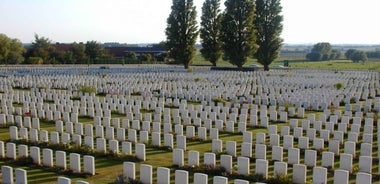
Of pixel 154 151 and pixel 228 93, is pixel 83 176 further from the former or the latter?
pixel 228 93

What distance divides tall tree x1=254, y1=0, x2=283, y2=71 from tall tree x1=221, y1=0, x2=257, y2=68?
1815 millimetres

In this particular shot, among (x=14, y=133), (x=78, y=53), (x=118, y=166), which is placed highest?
(x=78, y=53)

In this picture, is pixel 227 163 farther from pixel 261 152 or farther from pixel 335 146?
pixel 335 146

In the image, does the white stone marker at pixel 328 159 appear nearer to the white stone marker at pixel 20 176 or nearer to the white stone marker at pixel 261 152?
the white stone marker at pixel 261 152

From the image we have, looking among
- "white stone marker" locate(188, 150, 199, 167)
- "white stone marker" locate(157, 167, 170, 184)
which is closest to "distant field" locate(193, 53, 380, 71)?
"white stone marker" locate(188, 150, 199, 167)

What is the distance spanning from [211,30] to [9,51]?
29.6 m

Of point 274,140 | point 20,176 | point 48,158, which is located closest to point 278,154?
point 274,140

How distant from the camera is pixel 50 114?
18.2 meters

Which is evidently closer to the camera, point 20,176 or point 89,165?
point 20,176

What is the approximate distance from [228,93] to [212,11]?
34504 millimetres

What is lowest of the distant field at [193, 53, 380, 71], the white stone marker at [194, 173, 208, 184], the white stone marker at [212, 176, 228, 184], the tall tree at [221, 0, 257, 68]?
the white stone marker at [194, 173, 208, 184]

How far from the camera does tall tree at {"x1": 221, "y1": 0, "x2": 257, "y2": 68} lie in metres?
54.3

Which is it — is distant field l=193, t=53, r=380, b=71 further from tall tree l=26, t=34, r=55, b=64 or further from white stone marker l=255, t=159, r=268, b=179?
white stone marker l=255, t=159, r=268, b=179

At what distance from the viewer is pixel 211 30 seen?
59.0 metres
